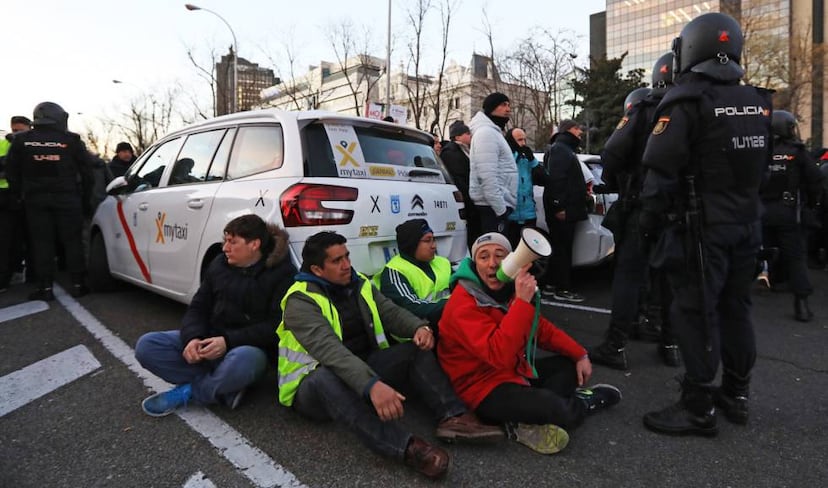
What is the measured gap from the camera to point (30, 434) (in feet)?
8.39

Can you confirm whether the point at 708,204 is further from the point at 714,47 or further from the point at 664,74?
the point at 664,74

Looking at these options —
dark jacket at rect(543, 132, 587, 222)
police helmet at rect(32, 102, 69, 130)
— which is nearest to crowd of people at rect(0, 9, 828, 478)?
dark jacket at rect(543, 132, 587, 222)

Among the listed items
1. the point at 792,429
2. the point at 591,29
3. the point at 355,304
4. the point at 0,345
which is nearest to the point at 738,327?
the point at 792,429

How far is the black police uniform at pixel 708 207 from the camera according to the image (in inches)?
95.2

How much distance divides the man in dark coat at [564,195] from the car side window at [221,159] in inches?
117

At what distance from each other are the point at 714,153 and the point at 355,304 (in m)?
1.85

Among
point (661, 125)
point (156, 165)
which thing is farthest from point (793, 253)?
point (156, 165)

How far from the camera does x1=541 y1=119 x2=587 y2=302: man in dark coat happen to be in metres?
5.14

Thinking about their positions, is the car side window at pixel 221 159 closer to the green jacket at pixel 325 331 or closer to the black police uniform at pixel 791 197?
the green jacket at pixel 325 331

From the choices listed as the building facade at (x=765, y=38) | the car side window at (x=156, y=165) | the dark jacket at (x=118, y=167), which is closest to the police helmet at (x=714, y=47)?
the car side window at (x=156, y=165)

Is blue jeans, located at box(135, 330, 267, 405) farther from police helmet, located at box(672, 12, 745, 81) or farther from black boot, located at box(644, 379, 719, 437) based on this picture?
police helmet, located at box(672, 12, 745, 81)

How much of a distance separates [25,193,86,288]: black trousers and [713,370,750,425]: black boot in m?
5.77

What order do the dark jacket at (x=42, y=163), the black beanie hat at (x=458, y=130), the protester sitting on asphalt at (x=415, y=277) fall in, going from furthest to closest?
the black beanie hat at (x=458, y=130), the dark jacket at (x=42, y=163), the protester sitting on asphalt at (x=415, y=277)

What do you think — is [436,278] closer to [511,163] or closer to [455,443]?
[455,443]
